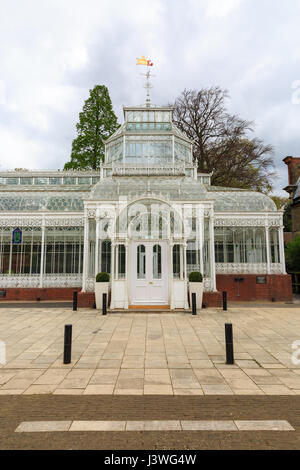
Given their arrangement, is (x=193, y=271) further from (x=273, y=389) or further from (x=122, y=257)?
(x=273, y=389)

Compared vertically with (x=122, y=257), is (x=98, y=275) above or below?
below

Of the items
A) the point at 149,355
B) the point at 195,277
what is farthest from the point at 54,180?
the point at 149,355

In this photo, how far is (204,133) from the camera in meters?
26.1

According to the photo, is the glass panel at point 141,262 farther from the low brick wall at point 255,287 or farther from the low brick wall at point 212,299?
the low brick wall at point 255,287

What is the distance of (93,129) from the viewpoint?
25781 mm

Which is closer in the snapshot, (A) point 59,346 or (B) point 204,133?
(A) point 59,346

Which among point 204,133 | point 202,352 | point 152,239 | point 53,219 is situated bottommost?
point 202,352

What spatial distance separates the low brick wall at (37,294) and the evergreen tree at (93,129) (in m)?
14.8

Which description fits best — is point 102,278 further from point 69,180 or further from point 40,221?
point 69,180

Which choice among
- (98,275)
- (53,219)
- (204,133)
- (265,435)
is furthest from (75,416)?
(204,133)

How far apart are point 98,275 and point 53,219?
4630mm

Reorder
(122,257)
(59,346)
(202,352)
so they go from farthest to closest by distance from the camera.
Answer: (122,257) < (59,346) < (202,352)

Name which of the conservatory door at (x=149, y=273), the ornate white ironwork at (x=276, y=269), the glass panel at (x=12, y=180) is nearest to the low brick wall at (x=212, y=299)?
the conservatory door at (x=149, y=273)

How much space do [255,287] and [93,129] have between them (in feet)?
71.6
